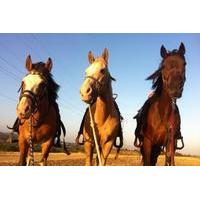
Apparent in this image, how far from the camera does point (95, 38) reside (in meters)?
3.87

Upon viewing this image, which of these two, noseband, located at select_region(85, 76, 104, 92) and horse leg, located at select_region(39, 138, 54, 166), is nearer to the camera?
noseband, located at select_region(85, 76, 104, 92)

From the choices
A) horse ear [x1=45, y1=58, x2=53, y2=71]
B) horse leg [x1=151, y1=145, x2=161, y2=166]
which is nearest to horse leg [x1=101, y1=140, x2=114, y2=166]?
horse leg [x1=151, y1=145, x2=161, y2=166]

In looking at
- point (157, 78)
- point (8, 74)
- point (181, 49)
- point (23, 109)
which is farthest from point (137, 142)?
point (8, 74)

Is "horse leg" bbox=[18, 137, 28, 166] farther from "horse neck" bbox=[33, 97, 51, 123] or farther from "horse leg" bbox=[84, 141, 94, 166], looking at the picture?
"horse leg" bbox=[84, 141, 94, 166]

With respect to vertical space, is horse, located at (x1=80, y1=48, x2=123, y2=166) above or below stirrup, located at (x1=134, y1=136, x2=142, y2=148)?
above

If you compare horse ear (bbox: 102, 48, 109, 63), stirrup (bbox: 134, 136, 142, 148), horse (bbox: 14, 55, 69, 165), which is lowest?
stirrup (bbox: 134, 136, 142, 148)

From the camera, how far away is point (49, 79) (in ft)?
12.8

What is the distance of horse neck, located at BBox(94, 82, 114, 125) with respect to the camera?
391 cm

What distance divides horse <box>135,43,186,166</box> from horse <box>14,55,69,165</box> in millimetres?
549

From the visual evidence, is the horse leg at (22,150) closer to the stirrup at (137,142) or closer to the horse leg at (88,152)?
the horse leg at (88,152)

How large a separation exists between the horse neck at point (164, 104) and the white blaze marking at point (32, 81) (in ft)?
2.57

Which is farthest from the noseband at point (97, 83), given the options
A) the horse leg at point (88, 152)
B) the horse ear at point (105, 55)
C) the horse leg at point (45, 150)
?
the horse leg at point (45, 150)
